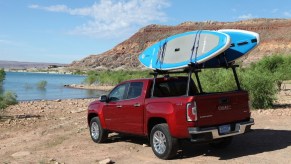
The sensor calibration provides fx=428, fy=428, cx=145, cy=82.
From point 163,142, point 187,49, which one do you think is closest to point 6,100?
point 163,142

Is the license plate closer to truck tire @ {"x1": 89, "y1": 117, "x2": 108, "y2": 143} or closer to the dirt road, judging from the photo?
the dirt road

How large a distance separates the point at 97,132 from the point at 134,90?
2.02 m

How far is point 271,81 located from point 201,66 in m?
8.61

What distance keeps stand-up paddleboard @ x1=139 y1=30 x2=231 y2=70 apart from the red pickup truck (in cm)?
31

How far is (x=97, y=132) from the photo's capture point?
36.8 ft

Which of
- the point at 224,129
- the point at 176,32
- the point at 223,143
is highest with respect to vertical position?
the point at 176,32

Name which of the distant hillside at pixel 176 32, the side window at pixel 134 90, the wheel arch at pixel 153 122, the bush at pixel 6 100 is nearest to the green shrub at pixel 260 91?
the side window at pixel 134 90

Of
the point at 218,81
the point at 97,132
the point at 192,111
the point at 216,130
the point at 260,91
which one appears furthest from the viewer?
the point at 218,81

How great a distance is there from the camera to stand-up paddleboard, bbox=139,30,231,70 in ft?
27.1

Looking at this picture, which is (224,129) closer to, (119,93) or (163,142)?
(163,142)

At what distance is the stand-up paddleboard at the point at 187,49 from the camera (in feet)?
27.1

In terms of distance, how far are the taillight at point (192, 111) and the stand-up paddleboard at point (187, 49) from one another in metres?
0.92

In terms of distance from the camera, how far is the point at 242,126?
8695 millimetres

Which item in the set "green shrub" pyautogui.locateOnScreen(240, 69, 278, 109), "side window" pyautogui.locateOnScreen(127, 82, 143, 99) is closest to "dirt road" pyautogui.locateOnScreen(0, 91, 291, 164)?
"side window" pyautogui.locateOnScreen(127, 82, 143, 99)
